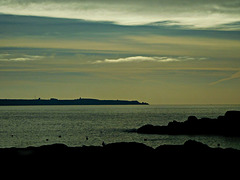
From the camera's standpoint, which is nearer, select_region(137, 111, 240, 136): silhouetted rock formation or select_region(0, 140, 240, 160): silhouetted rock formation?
select_region(0, 140, 240, 160): silhouetted rock formation

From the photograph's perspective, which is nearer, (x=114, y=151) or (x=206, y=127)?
(x=114, y=151)

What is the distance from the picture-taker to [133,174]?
29062 millimetres

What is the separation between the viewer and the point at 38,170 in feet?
96.4

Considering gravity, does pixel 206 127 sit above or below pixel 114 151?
above

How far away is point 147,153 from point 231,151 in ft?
25.3

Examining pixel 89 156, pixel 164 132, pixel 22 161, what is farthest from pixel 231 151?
pixel 164 132

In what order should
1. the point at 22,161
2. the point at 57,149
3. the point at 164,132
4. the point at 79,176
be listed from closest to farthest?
the point at 79,176, the point at 22,161, the point at 57,149, the point at 164,132


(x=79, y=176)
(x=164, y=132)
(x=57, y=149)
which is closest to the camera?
(x=79, y=176)

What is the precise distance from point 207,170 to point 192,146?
527 centimetres

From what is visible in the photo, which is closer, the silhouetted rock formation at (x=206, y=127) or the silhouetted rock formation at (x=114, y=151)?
the silhouetted rock formation at (x=114, y=151)

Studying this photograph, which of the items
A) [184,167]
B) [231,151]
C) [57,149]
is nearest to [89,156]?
[57,149]

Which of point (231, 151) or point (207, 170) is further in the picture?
point (231, 151)

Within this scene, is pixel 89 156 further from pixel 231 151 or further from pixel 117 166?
pixel 231 151

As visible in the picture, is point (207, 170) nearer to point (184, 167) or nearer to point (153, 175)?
point (184, 167)
